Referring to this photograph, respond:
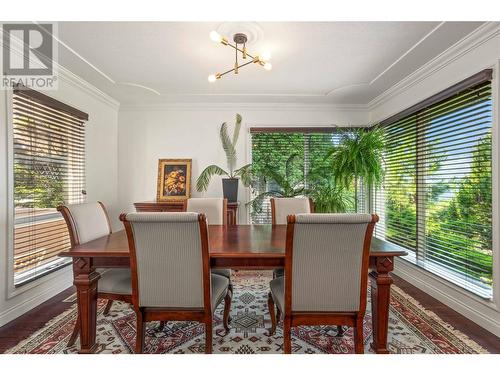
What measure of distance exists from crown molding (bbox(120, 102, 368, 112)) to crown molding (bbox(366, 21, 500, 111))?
2.18ft

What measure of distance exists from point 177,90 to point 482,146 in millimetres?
3310

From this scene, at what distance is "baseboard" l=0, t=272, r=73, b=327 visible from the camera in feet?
6.98

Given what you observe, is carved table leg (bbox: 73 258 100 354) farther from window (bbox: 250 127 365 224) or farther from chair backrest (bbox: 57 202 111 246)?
window (bbox: 250 127 365 224)

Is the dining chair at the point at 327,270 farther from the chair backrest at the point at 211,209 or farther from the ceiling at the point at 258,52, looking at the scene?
the ceiling at the point at 258,52

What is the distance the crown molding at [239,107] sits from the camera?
3941 mm

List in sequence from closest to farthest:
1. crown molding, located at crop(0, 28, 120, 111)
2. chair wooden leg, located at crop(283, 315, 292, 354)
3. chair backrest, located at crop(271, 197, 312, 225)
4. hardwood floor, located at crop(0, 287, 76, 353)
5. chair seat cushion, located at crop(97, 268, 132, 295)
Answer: chair wooden leg, located at crop(283, 315, 292, 354), chair seat cushion, located at crop(97, 268, 132, 295), hardwood floor, located at crop(0, 287, 76, 353), crown molding, located at crop(0, 28, 120, 111), chair backrest, located at crop(271, 197, 312, 225)


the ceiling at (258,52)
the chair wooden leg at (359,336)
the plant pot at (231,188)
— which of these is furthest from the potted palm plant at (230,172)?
the chair wooden leg at (359,336)

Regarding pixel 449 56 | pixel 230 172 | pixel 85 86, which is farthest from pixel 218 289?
pixel 85 86

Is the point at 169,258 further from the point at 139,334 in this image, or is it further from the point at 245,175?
the point at 245,175

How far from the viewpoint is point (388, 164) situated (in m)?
3.61

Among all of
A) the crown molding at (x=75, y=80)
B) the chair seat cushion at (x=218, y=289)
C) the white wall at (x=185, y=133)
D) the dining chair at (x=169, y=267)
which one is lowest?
the chair seat cushion at (x=218, y=289)

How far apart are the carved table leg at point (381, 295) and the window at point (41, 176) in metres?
2.87

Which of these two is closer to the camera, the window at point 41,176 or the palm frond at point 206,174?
the window at point 41,176

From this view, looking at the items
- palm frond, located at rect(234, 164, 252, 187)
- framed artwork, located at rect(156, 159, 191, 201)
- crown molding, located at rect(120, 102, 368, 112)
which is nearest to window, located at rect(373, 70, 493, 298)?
crown molding, located at rect(120, 102, 368, 112)
